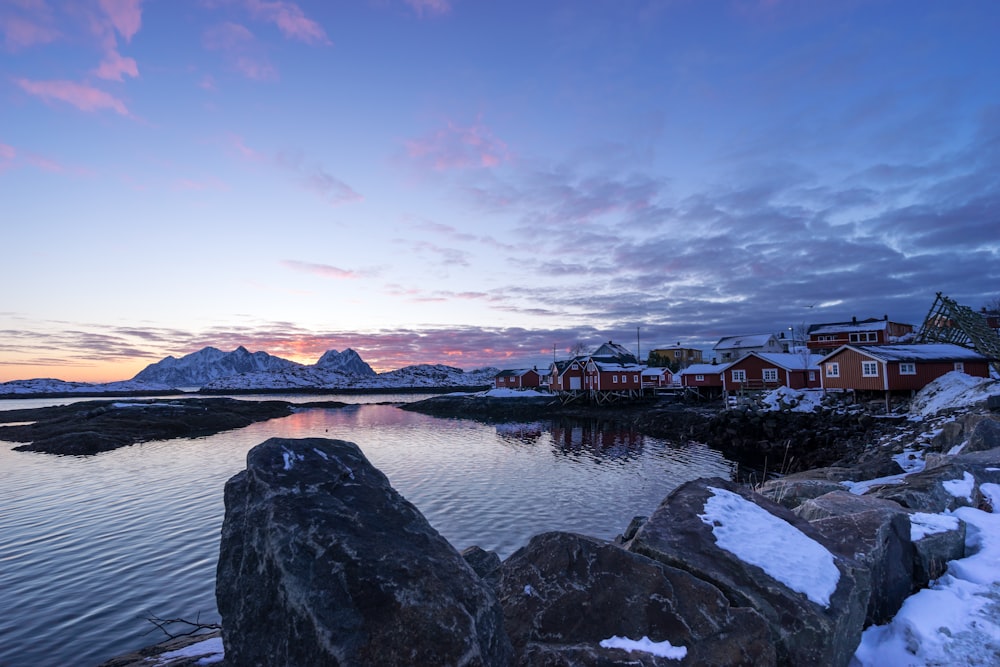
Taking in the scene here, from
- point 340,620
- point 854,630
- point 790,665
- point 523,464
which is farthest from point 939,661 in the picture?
point 523,464

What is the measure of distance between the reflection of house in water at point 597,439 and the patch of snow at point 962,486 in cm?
2393

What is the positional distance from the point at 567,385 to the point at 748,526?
79078 mm

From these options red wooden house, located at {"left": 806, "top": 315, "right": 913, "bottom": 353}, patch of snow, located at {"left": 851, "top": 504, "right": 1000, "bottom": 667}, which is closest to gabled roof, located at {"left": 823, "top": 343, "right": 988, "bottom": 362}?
red wooden house, located at {"left": 806, "top": 315, "right": 913, "bottom": 353}

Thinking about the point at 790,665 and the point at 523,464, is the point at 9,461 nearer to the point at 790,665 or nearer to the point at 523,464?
the point at 523,464

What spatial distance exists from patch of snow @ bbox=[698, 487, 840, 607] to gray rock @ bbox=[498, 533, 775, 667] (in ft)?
2.74

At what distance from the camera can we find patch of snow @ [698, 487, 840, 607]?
4992 mm

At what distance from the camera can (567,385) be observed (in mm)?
84250

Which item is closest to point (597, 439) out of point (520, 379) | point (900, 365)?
point (900, 365)

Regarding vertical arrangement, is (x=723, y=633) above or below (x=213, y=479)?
above

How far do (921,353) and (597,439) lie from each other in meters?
25.6

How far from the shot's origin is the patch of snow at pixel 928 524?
6836 mm

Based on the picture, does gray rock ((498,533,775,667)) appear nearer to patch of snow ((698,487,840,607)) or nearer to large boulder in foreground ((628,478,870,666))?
large boulder in foreground ((628,478,870,666))

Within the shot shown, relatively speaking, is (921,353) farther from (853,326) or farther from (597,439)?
(853,326)

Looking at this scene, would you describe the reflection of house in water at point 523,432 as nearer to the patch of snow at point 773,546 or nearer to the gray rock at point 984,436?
the gray rock at point 984,436
